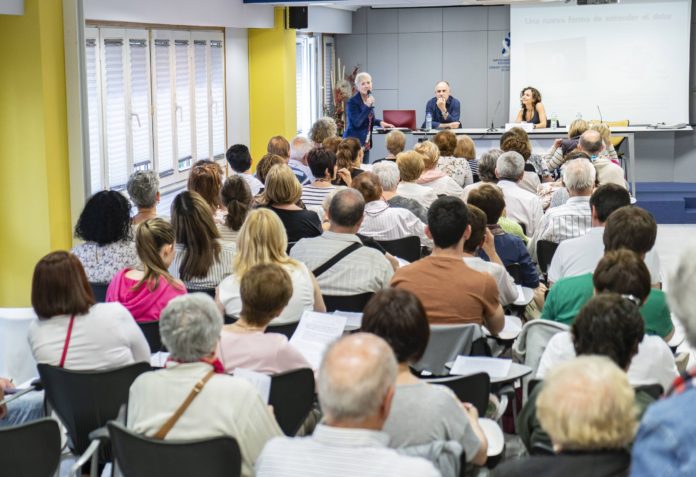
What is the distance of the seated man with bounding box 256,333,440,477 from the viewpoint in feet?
8.08

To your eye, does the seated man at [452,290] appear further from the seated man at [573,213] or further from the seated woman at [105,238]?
the seated man at [573,213]

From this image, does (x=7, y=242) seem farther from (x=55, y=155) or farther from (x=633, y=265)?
(x=633, y=265)

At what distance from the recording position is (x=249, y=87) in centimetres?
1283

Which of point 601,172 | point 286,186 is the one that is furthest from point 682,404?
point 601,172

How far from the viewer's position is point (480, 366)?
155 inches

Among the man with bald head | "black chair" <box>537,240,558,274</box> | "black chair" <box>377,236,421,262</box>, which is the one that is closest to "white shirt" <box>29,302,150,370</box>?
"black chair" <box>377,236,421,262</box>

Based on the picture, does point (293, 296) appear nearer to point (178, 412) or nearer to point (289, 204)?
point (178, 412)

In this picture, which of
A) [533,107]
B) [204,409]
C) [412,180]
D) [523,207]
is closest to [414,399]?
[204,409]

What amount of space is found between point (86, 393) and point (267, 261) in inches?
47.2

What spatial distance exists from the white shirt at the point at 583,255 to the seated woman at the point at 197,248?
1.77 meters

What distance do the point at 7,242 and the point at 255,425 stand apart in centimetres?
470

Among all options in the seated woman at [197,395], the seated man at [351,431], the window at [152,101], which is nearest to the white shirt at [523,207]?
the window at [152,101]

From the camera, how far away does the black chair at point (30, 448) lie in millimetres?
3207

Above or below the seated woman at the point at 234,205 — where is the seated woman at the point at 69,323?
below
